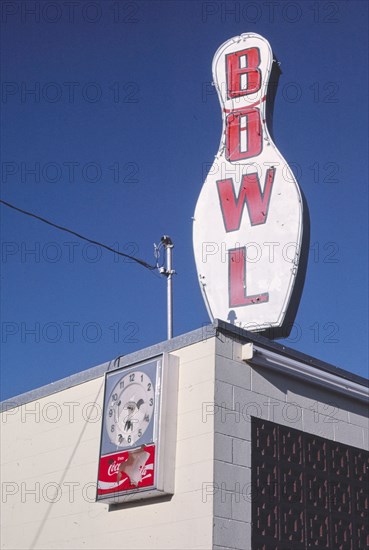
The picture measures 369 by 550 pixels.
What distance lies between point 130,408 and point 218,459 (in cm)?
144

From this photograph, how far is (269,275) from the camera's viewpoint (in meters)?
12.3

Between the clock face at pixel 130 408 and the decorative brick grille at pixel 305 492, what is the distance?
1.28 m

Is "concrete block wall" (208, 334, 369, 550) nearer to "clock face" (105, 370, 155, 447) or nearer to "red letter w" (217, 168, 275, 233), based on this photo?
"clock face" (105, 370, 155, 447)

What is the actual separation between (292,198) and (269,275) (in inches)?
46.9

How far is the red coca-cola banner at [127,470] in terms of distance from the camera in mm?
9695

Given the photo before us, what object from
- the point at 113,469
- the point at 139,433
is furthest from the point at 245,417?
the point at 113,469

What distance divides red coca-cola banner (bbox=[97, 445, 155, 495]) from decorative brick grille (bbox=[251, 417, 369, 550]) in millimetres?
1184

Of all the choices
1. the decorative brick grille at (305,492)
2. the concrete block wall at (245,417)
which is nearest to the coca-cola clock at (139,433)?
the concrete block wall at (245,417)

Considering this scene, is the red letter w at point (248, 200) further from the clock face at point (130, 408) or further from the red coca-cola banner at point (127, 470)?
the red coca-cola banner at point (127, 470)

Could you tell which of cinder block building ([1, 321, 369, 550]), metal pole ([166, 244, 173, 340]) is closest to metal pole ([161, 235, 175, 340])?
metal pole ([166, 244, 173, 340])

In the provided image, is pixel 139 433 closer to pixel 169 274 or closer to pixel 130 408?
pixel 130 408

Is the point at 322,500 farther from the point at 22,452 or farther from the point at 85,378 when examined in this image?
the point at 22,452

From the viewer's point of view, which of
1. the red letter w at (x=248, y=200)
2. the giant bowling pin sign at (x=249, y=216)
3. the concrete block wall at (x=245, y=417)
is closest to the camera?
the concrete block wall at (x=245, y=417)

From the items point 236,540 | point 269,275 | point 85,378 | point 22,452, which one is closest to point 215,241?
point 269,275
